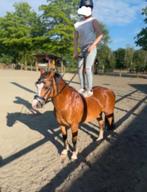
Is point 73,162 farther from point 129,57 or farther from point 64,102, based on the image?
point 129,57

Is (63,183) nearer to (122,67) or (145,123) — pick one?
(145,123)

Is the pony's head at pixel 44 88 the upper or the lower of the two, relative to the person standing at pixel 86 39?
lower

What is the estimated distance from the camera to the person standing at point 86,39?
20.9ft

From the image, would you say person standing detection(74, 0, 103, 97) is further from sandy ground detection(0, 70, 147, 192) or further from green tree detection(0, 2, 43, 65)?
green tree detection(0, 2, 43, 65)

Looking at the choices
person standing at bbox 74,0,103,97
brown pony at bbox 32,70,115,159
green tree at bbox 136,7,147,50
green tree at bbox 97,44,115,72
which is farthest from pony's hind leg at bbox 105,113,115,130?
green tree at bbox 97,44,115,72

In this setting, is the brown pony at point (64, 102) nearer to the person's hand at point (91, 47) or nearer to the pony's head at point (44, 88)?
the pony's head at point (44, 88)

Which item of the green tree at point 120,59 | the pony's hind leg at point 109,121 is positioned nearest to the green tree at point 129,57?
the green tree at point 120,59

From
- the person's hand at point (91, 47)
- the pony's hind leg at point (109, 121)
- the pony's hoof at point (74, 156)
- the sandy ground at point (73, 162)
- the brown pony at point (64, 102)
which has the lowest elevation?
the sandy ground at point (73, 162)

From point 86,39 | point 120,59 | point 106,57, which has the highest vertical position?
point 86,39

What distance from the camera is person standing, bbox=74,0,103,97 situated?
636 cm

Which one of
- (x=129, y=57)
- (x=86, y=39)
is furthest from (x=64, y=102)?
(x=129, y=57)

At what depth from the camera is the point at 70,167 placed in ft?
18.9

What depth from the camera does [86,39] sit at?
6.54 metres

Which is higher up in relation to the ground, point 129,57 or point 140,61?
point 129,57
